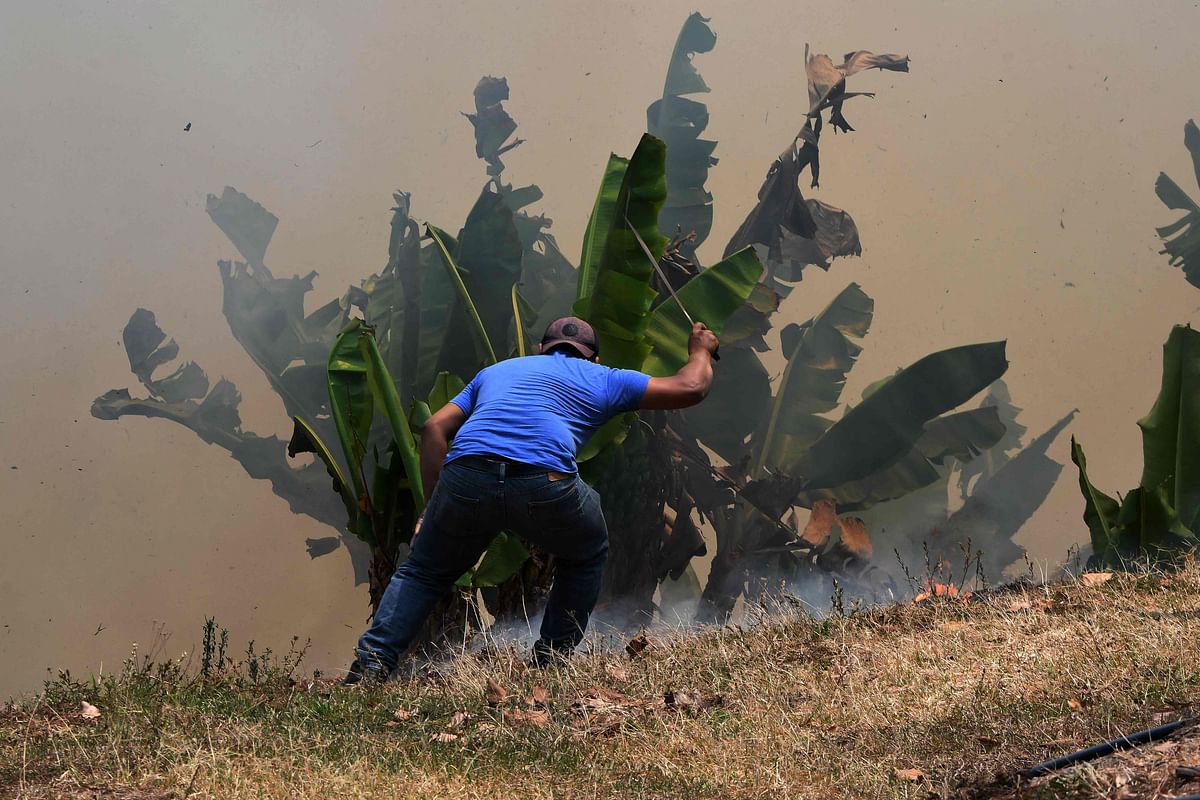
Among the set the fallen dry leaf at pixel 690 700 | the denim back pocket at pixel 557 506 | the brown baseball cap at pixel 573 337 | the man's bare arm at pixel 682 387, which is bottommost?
the fallen dry leaf at pixel 690 700

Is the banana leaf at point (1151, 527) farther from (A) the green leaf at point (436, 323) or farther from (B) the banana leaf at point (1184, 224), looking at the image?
(A) the green leaf at point (436, 323)

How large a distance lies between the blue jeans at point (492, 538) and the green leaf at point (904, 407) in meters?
3.28

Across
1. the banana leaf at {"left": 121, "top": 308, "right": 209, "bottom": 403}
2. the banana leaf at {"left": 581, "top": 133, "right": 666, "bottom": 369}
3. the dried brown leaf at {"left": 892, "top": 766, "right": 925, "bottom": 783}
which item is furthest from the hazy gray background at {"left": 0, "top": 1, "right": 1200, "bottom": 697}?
the dried brown leaf at {"left": 892, "top": 766, "right": 925, "bottom": 783}

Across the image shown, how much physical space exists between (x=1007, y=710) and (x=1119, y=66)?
7790mm

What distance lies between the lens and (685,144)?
8.18 metres

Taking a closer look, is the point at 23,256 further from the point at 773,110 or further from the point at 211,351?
the point at 773,110

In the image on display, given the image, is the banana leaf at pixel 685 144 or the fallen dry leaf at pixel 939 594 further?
the banana leaf at pixel 685 144

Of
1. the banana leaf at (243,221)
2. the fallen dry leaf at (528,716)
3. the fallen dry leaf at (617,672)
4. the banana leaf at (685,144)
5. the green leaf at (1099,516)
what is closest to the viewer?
the fallen dry leaf at (528,716)

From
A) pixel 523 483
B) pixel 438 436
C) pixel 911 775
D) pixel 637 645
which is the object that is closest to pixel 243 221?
pixel 438 436

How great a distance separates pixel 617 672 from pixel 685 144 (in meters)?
4.61

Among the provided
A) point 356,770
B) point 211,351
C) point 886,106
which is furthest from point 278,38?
point 356,770

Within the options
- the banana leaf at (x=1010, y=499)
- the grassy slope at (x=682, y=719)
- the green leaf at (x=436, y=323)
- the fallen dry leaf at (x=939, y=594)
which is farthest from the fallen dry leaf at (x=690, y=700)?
the banana leaf at (x=1010, y=499)

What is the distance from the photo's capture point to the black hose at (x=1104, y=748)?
9.43 feet

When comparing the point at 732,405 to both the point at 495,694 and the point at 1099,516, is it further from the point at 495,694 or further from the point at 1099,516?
the point at 495,694
